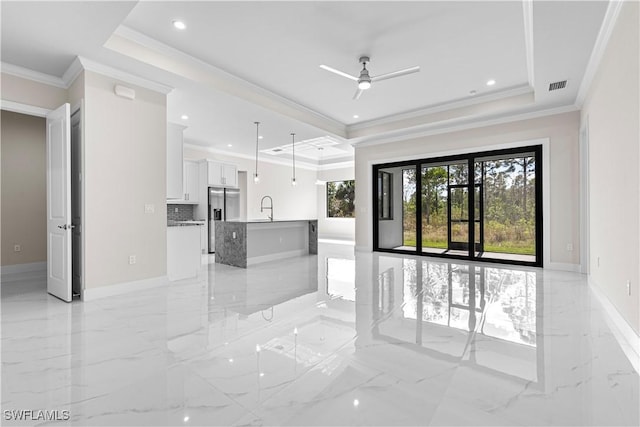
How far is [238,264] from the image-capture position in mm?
5926

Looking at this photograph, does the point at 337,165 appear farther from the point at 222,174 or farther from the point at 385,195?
the point at 222,174

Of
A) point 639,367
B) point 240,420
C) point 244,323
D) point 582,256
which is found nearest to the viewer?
point 240,420

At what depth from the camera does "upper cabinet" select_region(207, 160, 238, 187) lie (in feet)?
26.0

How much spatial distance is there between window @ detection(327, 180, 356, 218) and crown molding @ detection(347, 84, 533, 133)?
14.1 feet

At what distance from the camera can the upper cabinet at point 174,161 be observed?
15.9 feet

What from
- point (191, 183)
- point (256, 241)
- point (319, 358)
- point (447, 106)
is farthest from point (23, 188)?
point (447, 106)

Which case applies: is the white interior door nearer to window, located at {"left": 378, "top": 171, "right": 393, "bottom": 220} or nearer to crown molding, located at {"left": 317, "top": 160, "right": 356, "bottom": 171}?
window, located at {"left": 378, "top": 171, "right": 393, "bottom": 220}

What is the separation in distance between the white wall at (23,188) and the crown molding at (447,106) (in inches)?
238

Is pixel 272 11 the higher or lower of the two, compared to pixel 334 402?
higher

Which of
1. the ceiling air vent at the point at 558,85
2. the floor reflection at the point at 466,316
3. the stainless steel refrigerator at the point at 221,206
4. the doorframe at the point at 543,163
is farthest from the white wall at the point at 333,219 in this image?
the ceiling air vent at the point at 558,85

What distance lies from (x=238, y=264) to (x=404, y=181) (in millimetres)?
4330

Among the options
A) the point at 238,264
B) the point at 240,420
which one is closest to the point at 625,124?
the point at 240,420

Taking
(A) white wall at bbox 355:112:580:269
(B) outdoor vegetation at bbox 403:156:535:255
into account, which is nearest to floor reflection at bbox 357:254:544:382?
(A) white wall at bbox 355:112:580:269

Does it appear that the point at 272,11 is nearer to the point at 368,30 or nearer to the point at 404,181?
the point at 368,30
